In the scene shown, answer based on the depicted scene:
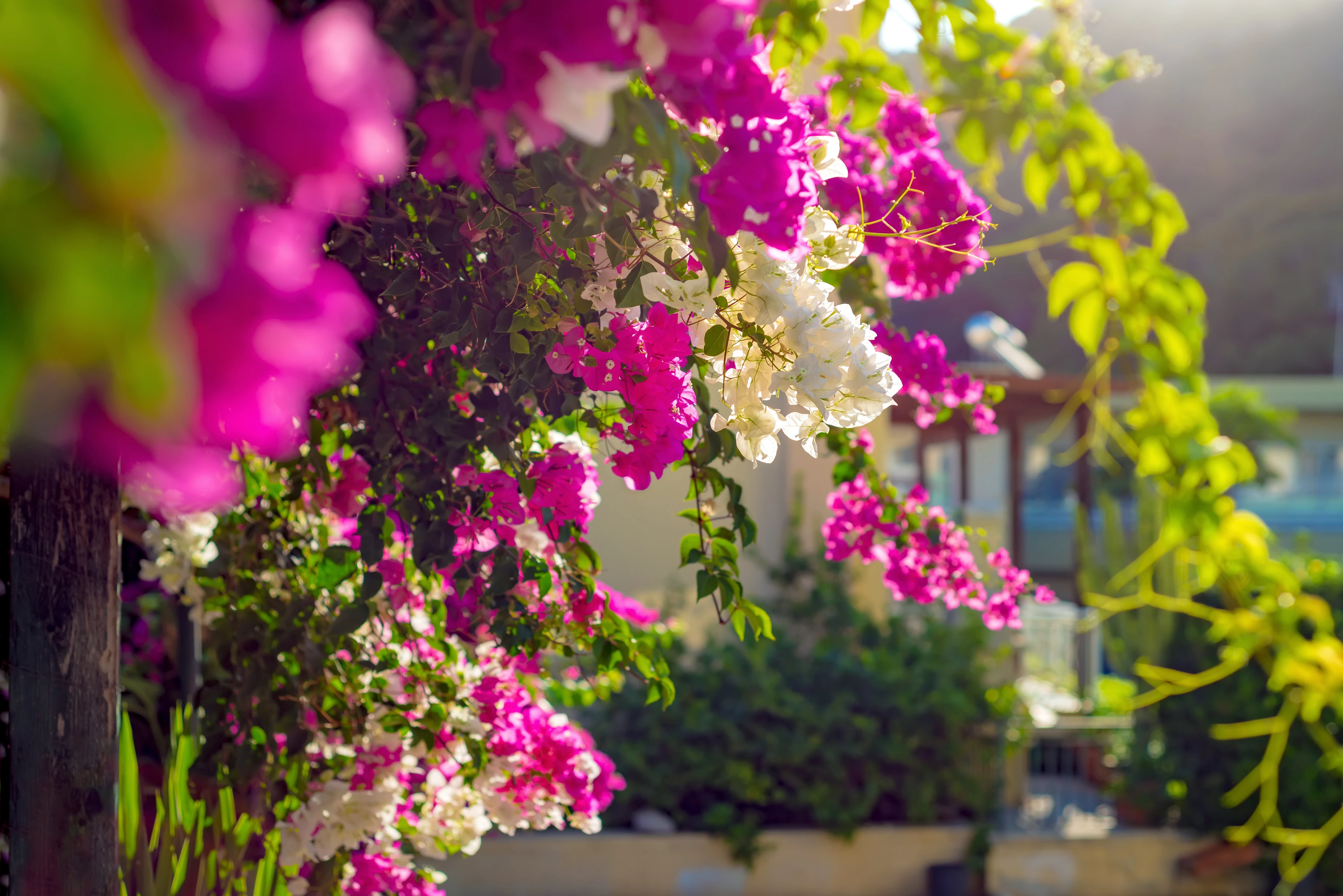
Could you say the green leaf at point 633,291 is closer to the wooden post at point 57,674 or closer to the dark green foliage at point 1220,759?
the wooden post at point 57,674

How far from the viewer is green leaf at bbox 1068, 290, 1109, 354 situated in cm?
167

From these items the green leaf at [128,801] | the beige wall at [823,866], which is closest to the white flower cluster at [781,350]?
the green leaf at [128,801]

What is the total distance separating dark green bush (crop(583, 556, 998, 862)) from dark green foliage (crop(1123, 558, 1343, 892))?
0.88 meters

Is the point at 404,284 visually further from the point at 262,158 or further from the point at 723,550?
the point at 262,158

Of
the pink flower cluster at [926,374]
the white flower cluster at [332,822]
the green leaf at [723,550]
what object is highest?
the pink flower cluster at [926,374]

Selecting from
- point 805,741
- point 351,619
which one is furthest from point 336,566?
point 805,741

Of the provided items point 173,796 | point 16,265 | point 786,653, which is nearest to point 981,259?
point 16,265

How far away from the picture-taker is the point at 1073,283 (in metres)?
1.69

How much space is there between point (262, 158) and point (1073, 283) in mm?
1556

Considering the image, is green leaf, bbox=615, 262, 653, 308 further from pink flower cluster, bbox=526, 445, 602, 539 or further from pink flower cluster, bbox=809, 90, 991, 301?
pink flower cluster, bbox=809, 90, 991, 301

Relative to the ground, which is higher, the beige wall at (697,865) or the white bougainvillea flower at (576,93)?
the white bougainvillea flower at (576,93)

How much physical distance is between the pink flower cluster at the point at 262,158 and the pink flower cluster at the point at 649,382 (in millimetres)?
561

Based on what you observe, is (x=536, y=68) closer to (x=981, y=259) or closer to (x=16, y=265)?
(x=16, y=265)

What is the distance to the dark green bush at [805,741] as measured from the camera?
4641 mm
